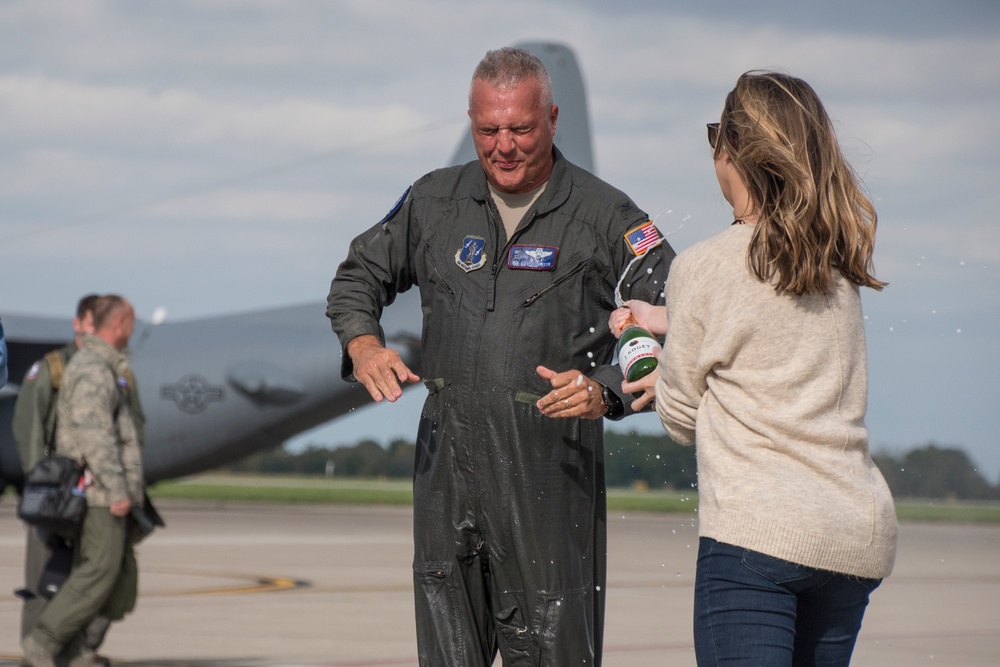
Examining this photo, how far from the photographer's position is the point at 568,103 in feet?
84.1

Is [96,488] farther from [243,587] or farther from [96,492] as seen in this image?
[243,587]

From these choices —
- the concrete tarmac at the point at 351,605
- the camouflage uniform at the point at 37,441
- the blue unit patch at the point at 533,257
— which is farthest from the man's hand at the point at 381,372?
the camouflage uniform at the point at 37,441

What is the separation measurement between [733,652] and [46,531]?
514cm

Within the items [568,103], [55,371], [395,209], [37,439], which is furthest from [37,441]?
[568,103]

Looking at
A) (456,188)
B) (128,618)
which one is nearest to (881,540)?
(456,188)

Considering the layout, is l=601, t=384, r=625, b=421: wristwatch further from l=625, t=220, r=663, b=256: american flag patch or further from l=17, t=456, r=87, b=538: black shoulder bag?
l=17, t=456, r=87, b=538: black shoulder bag

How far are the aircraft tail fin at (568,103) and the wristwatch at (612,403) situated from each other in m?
20.8

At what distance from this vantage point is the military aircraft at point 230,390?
1891cm

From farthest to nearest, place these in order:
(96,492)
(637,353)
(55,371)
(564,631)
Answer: (55,371) → (96,492) → (564,631) → (637,353)

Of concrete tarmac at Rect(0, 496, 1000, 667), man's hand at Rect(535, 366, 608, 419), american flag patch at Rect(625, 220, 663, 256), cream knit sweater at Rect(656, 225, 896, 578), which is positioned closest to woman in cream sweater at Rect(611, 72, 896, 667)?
cream knit sweater at Rect(656, 225, 896, 578)

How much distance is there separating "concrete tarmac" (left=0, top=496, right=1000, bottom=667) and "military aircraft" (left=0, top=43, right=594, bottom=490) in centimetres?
123

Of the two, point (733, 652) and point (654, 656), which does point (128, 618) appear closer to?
point (654, 656)

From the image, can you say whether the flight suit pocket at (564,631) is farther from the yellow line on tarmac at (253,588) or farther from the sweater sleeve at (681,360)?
the yellow line on tarmac at (253,588)

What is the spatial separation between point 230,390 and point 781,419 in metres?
17.2
